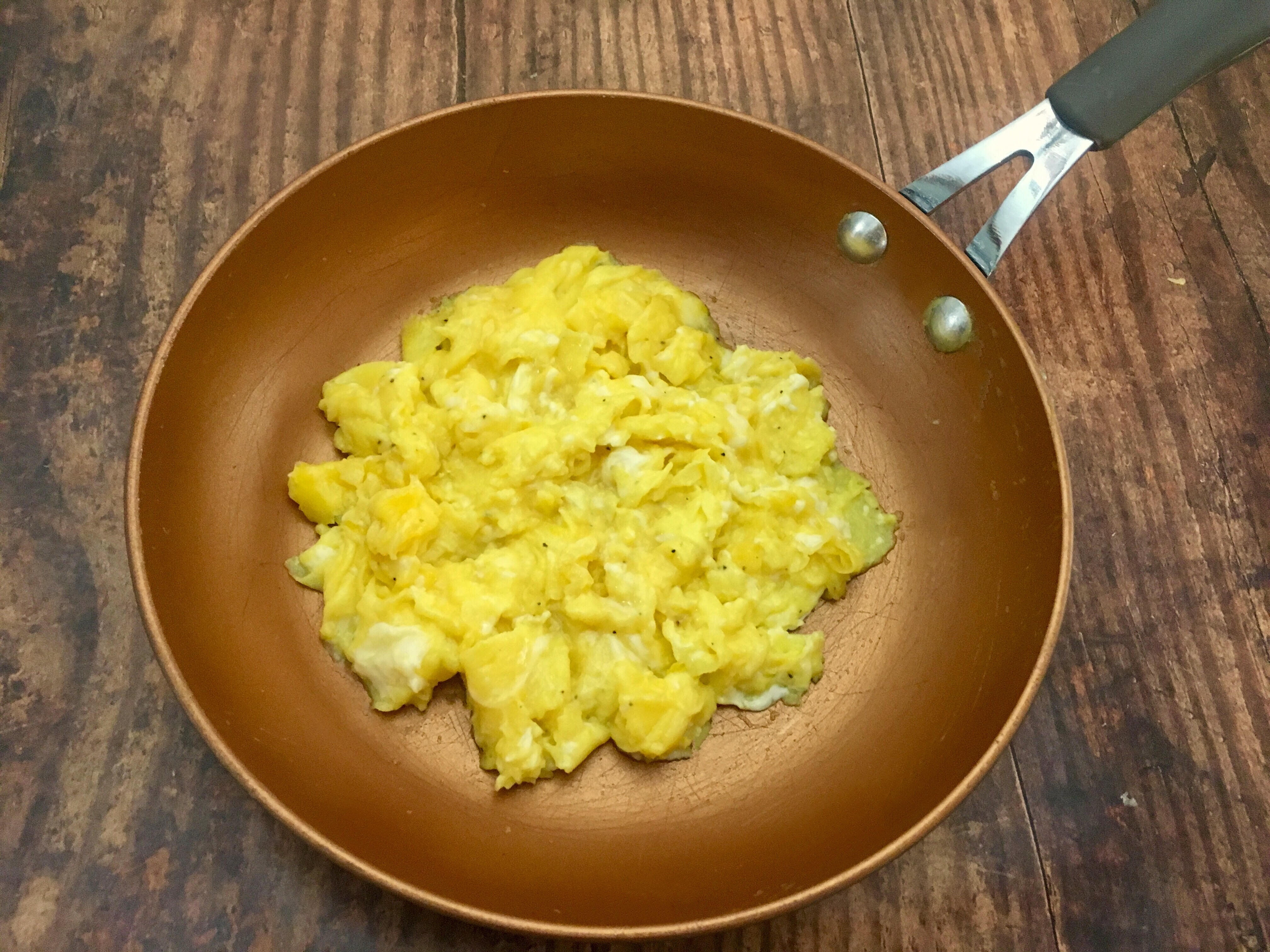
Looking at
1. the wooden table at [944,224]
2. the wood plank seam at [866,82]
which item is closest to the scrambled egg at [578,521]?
the wooden table at [944,224]

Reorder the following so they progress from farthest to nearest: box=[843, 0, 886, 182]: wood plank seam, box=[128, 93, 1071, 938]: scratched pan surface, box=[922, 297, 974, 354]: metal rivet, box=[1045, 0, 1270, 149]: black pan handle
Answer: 1. box=[843, 0, 886, 182]: wood plank seam
2. box=[922, 297, 974, 354]: metal rivet
3. box=[1045, 0, 1270, 149]: black pan handle
4. box=[128, 93, 1071, 938]: scratched pan surface

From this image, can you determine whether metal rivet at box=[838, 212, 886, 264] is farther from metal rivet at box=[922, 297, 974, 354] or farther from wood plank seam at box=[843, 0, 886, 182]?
wood plank seam at box=[843, 0, 886, 182]

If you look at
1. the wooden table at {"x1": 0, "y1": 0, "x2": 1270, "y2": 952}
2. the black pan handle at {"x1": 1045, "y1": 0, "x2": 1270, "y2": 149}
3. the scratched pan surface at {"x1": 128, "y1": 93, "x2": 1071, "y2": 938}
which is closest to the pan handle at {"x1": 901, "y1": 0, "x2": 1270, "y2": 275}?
the black pan handle at {"x1": 1045, "y1": 0, "x2": 1270, "y2": 149}

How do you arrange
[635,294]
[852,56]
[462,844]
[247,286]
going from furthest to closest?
[852,56] → [635,294] → [247,286] → [462,844]

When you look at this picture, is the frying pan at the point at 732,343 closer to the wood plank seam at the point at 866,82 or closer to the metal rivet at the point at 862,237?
the metal rivet at the point at 862,237

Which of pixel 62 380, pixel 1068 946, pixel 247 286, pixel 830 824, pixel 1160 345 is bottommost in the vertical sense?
pixel 1068 946

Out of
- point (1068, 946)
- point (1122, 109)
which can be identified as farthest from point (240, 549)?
point (1122, 109)

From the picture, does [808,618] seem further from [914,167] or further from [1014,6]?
[1014,6]
